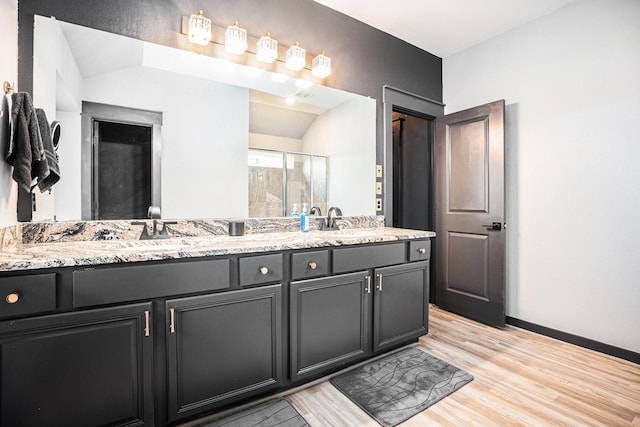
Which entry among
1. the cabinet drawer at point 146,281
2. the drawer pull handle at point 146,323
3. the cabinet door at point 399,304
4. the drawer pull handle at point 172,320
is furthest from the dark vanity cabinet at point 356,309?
the drawer pull handle at point 146,323

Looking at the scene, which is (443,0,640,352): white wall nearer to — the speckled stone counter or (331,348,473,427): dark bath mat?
(331,348,473,427): dark bath mat

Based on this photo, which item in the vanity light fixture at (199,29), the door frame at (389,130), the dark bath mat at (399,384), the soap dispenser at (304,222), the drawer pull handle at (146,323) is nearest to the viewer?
the drawer pull handle at (146,323)

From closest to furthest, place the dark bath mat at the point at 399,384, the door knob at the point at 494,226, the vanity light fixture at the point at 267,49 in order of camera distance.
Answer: the dark bath mat at the point at 399,384
the vanity light fixture at the point at 267,49
the door knob at the point at 494,226

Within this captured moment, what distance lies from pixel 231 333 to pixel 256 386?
331 mm

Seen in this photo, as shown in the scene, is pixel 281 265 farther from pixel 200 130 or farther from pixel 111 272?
pixel 200 130

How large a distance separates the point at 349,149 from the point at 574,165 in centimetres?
179

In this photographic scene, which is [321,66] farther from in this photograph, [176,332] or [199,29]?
[176,332]

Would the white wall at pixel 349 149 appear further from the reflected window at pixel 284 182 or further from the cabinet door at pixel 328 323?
the cabinet door at pixel 328 323

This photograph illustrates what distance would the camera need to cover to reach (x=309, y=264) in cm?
179

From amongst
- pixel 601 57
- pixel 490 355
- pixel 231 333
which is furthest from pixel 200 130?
pixel 601 57

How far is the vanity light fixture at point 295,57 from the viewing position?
7.68 ft

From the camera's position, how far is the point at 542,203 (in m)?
2.72

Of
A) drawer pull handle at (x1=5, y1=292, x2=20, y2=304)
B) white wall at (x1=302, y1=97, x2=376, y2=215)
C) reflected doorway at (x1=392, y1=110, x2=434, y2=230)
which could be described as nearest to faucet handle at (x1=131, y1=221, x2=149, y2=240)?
drawer pull handle at (x1=5, y1=292, x2=20, y2=304)

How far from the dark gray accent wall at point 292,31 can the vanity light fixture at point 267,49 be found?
0.41ft
